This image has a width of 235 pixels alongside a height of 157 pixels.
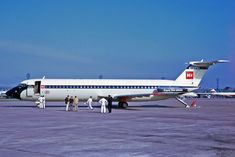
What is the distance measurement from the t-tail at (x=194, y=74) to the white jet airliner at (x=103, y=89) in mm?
158

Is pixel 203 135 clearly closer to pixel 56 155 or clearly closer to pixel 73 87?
pixel 56 155

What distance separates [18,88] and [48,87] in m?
Answer: 3.35

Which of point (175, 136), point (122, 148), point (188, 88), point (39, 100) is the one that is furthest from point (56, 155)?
point (188, 88)

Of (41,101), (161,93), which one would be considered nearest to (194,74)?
(161,93)

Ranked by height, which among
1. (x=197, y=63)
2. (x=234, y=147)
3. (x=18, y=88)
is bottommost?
(x=234, y=147)

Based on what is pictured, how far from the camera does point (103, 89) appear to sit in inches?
1743

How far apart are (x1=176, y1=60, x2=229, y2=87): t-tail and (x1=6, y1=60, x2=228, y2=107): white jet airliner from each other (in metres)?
0.16

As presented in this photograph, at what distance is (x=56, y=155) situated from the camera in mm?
10602

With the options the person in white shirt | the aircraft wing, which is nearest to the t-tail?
the aircraft wing

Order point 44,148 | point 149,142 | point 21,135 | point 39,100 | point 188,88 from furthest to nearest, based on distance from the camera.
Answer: point 188,88 < point 39,100 < point 21,135 < point 149,142 < point 44,148

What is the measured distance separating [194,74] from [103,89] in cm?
1164

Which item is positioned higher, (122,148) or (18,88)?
(18,88)

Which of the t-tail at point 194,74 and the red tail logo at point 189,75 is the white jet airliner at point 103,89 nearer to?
the t-tail at point 194,74

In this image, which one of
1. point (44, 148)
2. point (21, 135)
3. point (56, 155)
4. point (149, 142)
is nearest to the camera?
point (56, 155)
